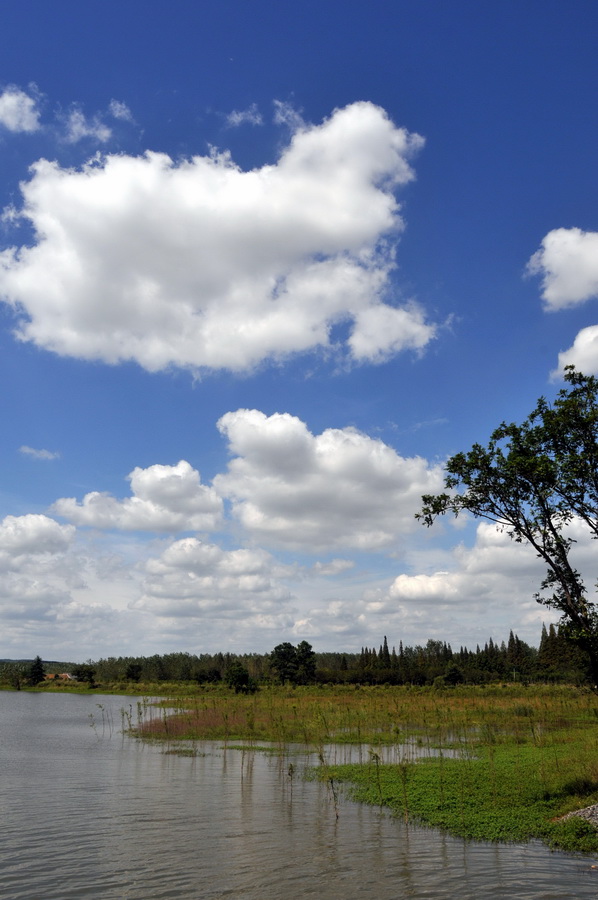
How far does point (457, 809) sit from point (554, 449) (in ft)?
35.4

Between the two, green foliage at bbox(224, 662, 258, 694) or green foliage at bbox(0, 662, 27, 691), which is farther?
green foliage at bbox(0, 662, 27, 691)

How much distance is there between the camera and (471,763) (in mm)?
23672

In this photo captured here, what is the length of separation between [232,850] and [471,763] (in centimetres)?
1253

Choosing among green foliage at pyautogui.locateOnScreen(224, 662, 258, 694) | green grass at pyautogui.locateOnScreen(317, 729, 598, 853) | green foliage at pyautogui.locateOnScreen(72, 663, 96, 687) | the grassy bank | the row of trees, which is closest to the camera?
green grass at pyautogui.locateOnScreen(317, 729, 598, 853)

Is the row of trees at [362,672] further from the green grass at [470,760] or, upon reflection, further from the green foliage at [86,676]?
the green grass at [470,760]

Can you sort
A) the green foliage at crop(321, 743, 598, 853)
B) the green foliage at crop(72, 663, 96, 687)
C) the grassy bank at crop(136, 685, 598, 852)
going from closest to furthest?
the green foliage at crop(321, 743, 598, 853), the grassy bank at crop(136, 685, 598, 852), the green foliage at crop(72, 663, 96, 687)

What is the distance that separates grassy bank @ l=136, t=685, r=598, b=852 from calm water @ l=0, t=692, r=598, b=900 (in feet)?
3.83

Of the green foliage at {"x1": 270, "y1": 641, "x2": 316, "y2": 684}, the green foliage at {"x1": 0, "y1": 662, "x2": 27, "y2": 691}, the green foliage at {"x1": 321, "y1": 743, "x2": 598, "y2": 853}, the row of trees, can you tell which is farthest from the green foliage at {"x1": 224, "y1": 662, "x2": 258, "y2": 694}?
the green foliage at {"x1": 0, "y1": 662, "x2": 27, "y2": 691}

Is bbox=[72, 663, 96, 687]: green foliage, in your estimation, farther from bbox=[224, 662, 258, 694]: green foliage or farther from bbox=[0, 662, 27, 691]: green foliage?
bbox=[224, 662, 258, 694]: green foliage

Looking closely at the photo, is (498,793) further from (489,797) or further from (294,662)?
(294,662)

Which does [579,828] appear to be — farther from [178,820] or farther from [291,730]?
[291,730]

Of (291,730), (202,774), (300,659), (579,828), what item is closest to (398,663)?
(300,659)

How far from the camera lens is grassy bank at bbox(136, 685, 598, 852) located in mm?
16031

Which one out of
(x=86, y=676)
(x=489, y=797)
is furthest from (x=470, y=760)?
(x=86, y=676)
